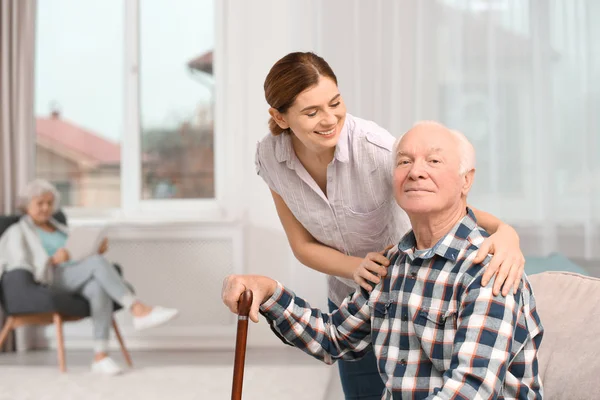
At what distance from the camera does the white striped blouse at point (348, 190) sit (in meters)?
1.86

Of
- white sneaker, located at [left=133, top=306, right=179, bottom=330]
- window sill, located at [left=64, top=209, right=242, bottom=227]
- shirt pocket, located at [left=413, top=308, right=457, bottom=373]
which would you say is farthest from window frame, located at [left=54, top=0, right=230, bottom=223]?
shirt pocket, located at [left=413, top=308, right=457, bottom=373]

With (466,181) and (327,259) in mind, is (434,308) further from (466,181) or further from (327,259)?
(327,259)

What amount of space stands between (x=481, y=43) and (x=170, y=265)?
94.9 inches

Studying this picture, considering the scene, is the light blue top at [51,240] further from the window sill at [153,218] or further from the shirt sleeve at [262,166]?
the shirt sleeve at [262,166]

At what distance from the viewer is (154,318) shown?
450cm

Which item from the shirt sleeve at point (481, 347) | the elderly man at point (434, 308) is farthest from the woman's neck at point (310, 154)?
the shirt sleeve at point (481, 347)

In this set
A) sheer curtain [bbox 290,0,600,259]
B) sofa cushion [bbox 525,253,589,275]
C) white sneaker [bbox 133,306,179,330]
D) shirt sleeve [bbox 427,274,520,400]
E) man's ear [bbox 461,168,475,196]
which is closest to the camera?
shirt sleeve [bbox 427,274,520,400]

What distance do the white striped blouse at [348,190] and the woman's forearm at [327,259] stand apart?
4 centimetres

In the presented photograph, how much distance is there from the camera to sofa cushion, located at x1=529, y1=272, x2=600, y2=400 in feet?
5.11

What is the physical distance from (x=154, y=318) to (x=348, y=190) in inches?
113

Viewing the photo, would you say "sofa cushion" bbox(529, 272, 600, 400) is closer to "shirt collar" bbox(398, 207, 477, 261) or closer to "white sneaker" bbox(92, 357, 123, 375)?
"shirt collar" bbox(398, 207, 477, 261)

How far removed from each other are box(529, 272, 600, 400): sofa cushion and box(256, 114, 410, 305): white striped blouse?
0.42 m

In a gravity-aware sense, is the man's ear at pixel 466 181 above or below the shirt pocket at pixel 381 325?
above

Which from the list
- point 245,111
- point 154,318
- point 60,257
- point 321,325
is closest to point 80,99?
point 245,111
